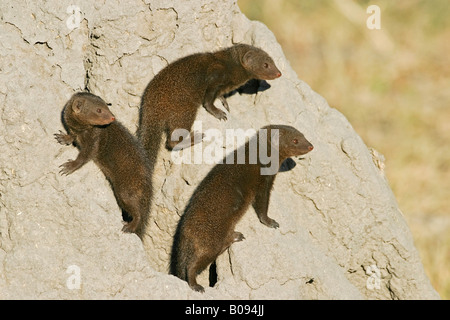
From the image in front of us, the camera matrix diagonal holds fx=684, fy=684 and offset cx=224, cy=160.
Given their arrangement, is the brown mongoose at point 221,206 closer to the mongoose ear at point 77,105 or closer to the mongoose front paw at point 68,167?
the mongoose front paw at point 68,167

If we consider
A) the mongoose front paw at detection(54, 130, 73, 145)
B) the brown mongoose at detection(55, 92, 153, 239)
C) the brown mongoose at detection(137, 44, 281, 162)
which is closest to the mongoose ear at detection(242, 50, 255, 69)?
the brown mongoose at detection(137, 44, 281, 162)

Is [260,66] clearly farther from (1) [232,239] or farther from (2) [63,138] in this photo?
(2) [63,138]

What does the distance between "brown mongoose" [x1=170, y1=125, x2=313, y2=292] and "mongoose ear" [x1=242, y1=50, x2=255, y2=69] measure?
1.71ft

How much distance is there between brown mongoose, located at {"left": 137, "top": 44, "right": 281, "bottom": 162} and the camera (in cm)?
478

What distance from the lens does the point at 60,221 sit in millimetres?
4172

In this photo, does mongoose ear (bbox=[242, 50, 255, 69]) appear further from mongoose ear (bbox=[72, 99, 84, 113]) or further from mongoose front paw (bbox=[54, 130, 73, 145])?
mongoose front paw (bbox=[54, 130, 73, 145])

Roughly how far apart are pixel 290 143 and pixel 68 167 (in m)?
1.51

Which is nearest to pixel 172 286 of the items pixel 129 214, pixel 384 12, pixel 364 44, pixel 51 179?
pixel 129 214

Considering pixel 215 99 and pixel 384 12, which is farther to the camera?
pixel 384 12

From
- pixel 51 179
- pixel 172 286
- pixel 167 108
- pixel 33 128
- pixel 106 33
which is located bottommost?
pixel 172 286

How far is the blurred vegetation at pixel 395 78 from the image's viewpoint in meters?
8.72

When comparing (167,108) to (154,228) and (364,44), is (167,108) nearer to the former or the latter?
(154,228)

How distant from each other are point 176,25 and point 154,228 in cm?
144

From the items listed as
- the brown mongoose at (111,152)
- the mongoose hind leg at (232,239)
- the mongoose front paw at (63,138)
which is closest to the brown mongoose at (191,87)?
the brown mongoose at (111,152)
